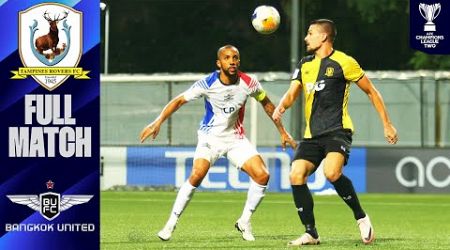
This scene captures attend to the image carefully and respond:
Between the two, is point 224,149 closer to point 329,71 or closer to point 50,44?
point 329,71

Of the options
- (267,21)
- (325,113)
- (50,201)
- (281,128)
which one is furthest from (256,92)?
(50,201)

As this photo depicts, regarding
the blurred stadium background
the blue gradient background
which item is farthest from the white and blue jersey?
the blue gradient background

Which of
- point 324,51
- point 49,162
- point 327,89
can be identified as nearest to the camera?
point 49,162

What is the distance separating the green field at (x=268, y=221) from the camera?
13484mm

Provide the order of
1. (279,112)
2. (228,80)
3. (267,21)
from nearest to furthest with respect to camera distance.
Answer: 1. (279,112)
2. (228,80)
3. (267,21)

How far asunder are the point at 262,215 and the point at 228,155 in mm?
5103

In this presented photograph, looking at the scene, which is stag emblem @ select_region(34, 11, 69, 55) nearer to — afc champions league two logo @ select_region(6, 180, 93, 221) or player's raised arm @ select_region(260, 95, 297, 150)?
afc champions league two logo @ select_region(6, 180, 93, 221)

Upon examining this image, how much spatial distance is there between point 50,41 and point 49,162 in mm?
741

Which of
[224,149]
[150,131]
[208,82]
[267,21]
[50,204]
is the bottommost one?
[50,204]

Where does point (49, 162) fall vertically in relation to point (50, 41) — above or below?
below

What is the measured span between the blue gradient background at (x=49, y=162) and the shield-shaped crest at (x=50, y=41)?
4 centimetres

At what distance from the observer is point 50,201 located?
28.2 feet

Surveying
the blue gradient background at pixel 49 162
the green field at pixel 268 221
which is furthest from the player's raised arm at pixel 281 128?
the blue gradient background at pixel 49 162

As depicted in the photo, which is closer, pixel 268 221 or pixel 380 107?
pixel 380 107
